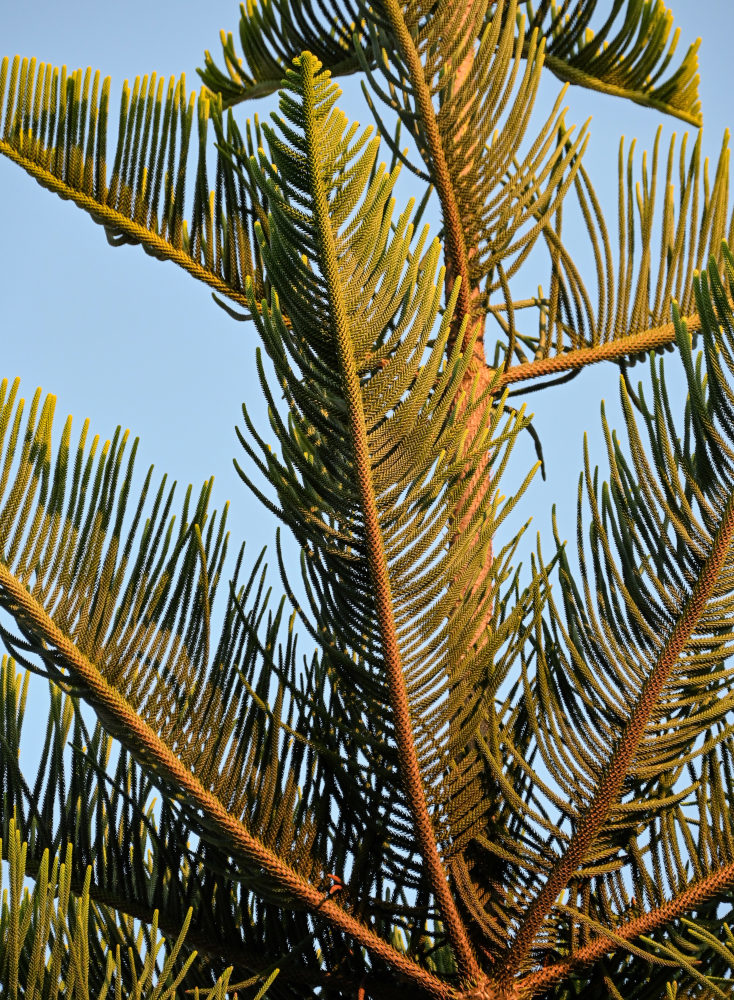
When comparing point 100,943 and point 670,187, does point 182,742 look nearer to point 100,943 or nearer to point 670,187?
point 100,943

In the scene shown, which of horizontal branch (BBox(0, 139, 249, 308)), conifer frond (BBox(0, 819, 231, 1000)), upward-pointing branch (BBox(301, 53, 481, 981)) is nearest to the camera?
conifer frond (BBox(0, 819, 231, 1000))

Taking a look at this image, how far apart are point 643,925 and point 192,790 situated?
75 cm

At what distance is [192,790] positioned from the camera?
2.14m

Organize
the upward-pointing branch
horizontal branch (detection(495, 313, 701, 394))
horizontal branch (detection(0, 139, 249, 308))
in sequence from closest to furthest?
the upward-pointing branch < horizontal branch (detection(495, 313, 701, 394)) < horizontal branch (detection(0, 139, 249, 308))

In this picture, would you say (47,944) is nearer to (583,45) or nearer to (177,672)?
(177,672)

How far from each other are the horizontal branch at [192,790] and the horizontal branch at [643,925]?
0.15m

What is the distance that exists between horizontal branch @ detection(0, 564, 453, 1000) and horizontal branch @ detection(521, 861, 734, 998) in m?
0.15

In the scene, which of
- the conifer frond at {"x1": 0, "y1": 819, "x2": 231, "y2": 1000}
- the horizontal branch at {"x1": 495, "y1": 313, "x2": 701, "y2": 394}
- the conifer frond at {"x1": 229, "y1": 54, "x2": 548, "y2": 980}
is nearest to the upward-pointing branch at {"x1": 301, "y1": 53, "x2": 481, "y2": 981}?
the conifer frond at {"x1": 229, "y1": 54, "x2": 548, "y2": 980}

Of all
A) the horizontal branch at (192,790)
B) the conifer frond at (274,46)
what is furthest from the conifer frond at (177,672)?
the conifer frond at (274,46)

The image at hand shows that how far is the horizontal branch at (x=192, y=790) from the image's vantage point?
212 centimetres

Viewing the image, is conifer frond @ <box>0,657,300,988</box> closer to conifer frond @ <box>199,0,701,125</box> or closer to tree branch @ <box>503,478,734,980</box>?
tree branch @ <box>503,478,734,980</box>

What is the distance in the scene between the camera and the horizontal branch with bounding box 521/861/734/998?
2123 mm

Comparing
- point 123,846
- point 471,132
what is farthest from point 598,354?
point 123,846

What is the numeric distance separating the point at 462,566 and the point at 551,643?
231mm
